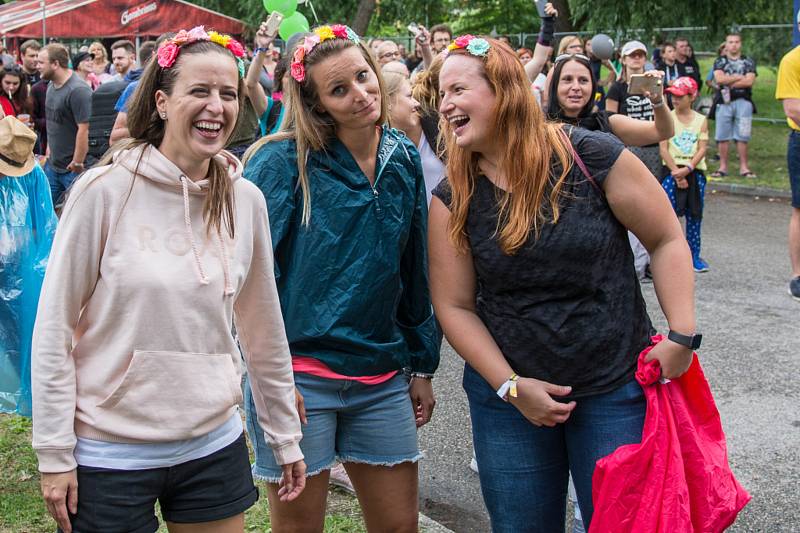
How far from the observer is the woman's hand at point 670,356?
2.60m

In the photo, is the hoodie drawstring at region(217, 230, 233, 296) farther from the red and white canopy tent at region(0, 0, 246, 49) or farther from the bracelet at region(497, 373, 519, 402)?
the red and white canopy tent at region(0, 0, 246, 49)

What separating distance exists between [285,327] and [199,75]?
85cm

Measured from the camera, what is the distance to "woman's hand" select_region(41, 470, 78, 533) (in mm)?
2211

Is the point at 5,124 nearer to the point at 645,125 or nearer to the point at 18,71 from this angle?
the point at 645,125

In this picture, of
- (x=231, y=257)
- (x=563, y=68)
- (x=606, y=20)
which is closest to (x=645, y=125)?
(x=563, y=68)

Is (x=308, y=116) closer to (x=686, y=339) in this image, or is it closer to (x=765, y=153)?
(x=686, y=339)

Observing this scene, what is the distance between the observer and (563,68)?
17.4 ft

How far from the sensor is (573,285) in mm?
2600

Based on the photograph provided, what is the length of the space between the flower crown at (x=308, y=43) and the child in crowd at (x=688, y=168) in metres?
6.32

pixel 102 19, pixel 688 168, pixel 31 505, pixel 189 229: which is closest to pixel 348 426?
pixel 189 229

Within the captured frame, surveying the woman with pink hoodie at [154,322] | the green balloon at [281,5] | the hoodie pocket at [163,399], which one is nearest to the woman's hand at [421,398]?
the woman with pink hoodie at [154,322]

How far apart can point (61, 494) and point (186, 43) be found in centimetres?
111

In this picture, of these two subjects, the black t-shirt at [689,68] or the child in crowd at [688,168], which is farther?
the black t-shirt at [689,68]

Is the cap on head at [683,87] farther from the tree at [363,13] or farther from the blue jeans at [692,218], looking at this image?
the tree at [363,13]
